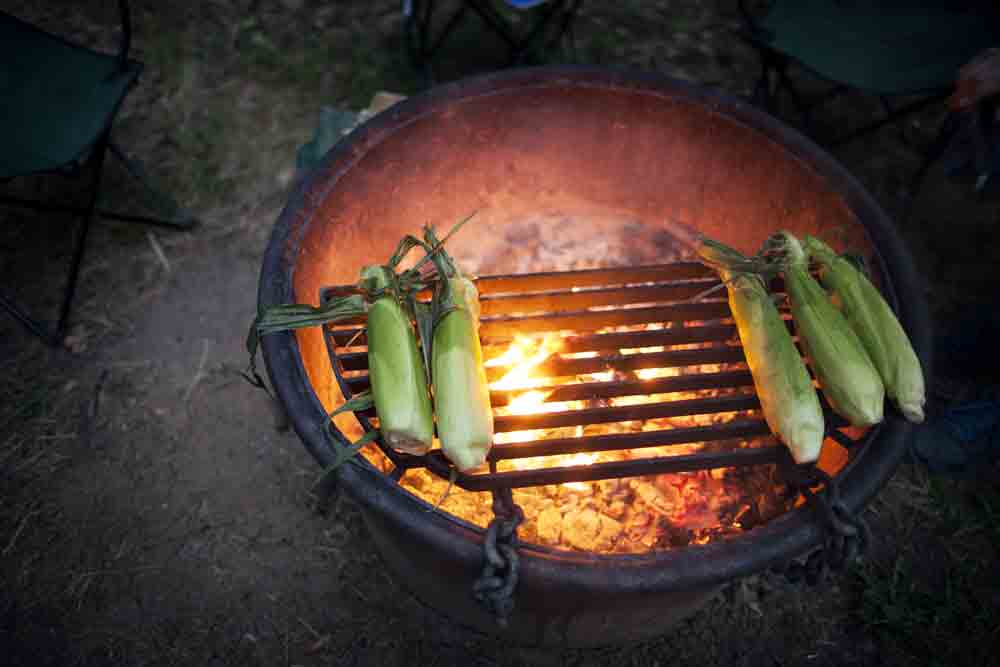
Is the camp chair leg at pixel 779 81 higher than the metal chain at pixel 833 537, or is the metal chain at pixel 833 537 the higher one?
the camp chair leg at pixel 779 81

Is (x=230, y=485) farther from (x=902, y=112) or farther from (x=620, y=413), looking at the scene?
(x=902, y=112)

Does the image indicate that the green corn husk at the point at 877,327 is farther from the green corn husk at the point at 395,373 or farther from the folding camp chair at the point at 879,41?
the folding camp chair at the point at 879,41

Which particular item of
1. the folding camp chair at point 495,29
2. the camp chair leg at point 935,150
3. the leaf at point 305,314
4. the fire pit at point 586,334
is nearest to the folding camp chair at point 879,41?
the camp chair leg at point 935,150

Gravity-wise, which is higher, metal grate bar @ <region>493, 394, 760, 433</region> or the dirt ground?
metal grate bar @ <region>493, 394, 760, 433</region>

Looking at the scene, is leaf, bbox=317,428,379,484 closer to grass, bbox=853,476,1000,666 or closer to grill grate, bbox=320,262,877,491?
grill grate, bbox=320,262,877,491

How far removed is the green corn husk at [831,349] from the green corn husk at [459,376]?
3.21 feet

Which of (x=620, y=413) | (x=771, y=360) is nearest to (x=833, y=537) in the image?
(x=771, y=360)

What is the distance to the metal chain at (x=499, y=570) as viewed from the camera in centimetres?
143

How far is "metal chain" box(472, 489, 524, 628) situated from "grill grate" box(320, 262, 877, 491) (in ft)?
0.50

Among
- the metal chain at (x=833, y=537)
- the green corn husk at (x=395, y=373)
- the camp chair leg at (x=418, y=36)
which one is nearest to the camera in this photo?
the metal chain at (x=833, y=537)

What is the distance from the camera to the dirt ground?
8.43 ft

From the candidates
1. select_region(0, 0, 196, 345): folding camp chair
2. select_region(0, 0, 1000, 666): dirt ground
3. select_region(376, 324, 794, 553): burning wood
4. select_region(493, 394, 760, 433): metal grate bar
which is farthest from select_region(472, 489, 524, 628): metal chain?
select_region(0, 0, 196, 345): folding camp chair

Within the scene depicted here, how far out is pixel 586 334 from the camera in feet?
7.04

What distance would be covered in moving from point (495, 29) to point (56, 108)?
2476 mm
